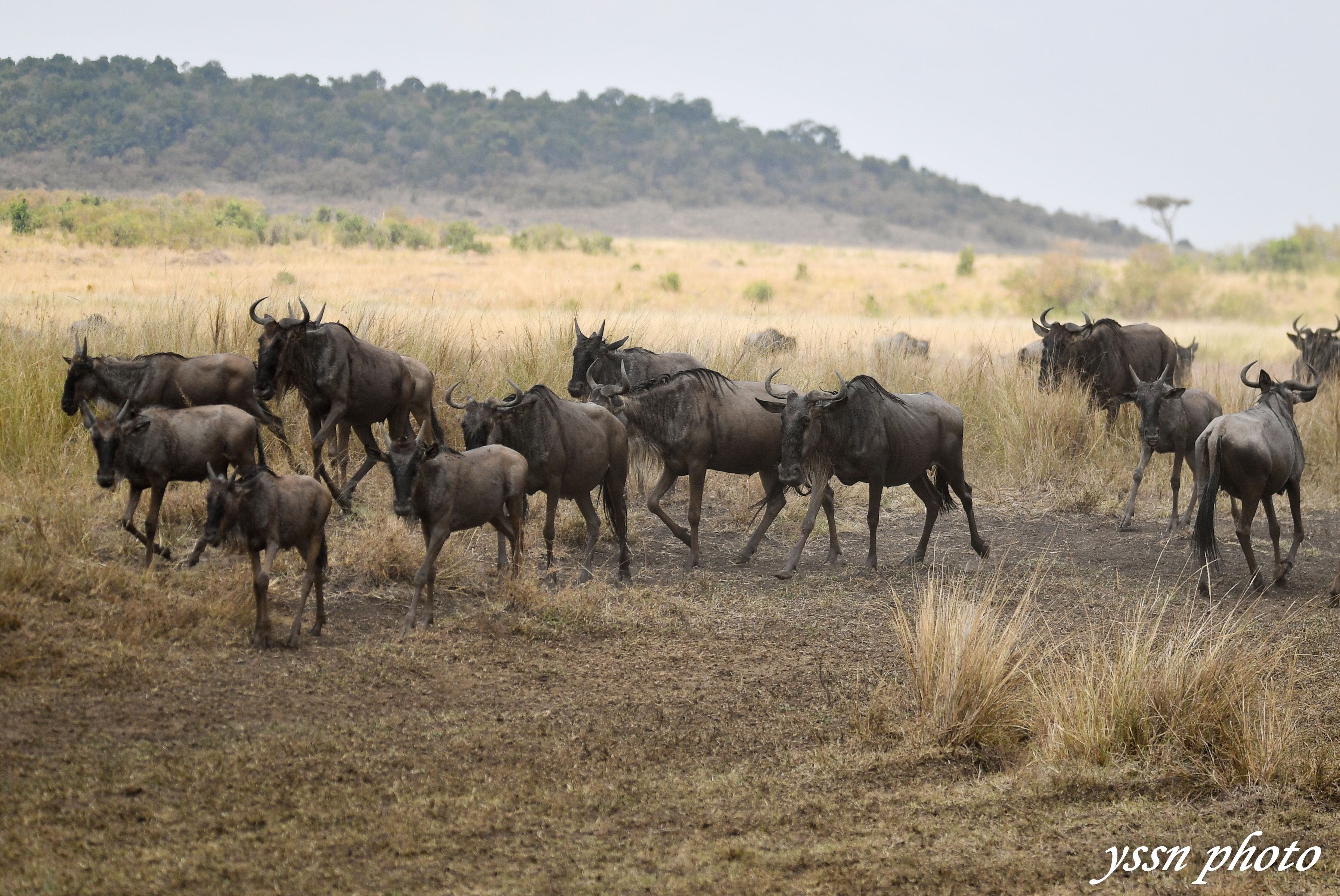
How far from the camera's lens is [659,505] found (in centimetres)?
869

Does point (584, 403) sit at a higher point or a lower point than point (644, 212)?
lower

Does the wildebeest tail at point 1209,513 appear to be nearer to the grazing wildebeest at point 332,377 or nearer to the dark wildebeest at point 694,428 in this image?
the dark wildebeest at point 694,428

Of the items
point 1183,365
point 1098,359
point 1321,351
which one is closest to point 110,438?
point 1098,359

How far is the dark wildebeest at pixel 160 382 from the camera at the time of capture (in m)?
7.64

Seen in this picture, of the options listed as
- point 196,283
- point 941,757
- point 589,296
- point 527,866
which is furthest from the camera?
point 589,296

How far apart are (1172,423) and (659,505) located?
4864 mm

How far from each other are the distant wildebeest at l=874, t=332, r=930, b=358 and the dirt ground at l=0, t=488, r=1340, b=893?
8064 mm

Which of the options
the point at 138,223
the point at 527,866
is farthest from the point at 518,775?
the point at 138,223

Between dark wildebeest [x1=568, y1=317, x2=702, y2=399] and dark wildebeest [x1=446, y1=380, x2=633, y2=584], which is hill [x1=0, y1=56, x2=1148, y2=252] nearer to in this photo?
dark wildebeest [x1=568, y1=317, x2=702, y2=399]

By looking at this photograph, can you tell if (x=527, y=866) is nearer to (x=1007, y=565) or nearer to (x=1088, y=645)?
(x=1088, y=645)

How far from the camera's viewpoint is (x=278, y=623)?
626 cm

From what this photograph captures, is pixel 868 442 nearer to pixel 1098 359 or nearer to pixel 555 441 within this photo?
pixel 555 441

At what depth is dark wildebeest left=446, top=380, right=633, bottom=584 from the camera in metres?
7.28

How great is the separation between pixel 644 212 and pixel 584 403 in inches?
2858
